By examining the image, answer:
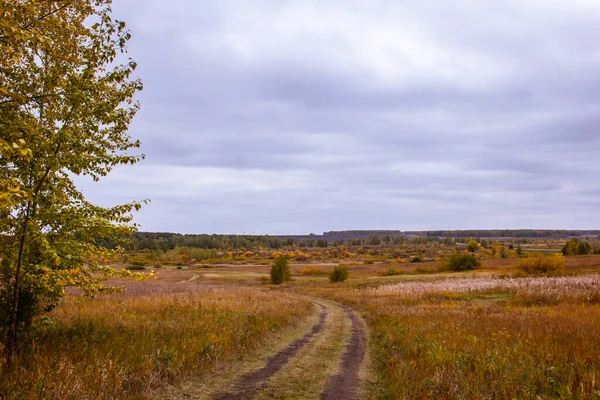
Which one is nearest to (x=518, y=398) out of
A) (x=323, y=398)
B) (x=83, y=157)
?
(x=323, y=398)

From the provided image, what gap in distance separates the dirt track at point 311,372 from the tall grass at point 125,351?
4.91 feet

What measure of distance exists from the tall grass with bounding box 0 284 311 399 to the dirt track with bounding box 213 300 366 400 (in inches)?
58.9

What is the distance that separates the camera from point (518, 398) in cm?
758

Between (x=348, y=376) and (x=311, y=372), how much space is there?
110 cm

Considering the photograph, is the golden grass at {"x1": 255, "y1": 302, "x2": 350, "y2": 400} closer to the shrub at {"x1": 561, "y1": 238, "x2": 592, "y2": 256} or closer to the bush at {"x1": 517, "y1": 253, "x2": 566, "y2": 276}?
the bush at {"x1": 517, "y1": 253, "x2": 566, "y2": 276}

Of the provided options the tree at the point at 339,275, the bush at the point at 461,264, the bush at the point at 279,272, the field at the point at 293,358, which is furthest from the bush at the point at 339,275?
the field at the point at 293,358

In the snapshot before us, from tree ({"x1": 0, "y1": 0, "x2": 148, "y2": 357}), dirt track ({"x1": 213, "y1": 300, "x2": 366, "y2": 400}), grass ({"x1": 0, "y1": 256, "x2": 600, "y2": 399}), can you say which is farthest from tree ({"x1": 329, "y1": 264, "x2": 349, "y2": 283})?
tree ({"x1": 0, "y1": 0, "x2": 148, "y2": 357})

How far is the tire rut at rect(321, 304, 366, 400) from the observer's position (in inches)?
346

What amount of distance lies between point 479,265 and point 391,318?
76806 millimetres

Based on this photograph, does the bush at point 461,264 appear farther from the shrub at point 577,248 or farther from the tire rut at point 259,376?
the tire rut at point 259,376

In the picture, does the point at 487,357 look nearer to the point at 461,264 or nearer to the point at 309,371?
the point at 309,371

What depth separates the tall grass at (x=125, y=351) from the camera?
7.47m

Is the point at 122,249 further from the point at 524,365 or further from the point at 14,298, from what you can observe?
the point at 524,365

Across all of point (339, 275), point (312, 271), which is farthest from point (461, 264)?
point (312, 271)
